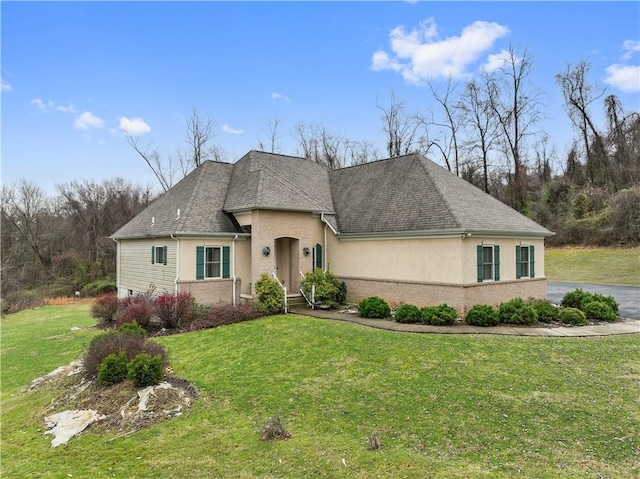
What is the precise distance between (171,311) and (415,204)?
421 inches

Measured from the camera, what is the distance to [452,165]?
37531 millimetres

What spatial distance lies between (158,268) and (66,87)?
1097 cm

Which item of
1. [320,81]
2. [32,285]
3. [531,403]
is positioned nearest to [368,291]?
[531,403]

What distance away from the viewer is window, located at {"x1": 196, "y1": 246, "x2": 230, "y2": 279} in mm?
16969

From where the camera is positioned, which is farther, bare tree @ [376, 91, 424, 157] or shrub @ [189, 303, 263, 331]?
bare tree @ [376, 91, 424, 157]

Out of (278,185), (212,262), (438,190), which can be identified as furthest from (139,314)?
(438,190)

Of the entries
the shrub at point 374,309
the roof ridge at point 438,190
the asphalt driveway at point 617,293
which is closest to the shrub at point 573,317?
the asphalt driveway at point 617,293

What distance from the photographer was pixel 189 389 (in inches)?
352

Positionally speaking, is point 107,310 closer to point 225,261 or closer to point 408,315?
point 225,261

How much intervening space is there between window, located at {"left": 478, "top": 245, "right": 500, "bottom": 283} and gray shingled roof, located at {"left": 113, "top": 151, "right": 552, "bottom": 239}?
0.73 m

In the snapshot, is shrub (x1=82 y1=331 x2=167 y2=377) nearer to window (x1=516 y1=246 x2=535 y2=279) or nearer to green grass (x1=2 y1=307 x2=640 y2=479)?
green grass (x1=2 y1=307 x2=640 y2=479)

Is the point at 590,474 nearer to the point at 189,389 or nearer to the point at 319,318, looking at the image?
the point at 189,389

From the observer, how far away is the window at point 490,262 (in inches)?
605

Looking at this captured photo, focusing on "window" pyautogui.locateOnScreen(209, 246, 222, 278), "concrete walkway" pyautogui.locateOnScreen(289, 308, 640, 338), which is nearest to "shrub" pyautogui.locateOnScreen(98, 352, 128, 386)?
"concrete walkway" pyautogui.locateOnScreen(289, 308, 640, 338)
